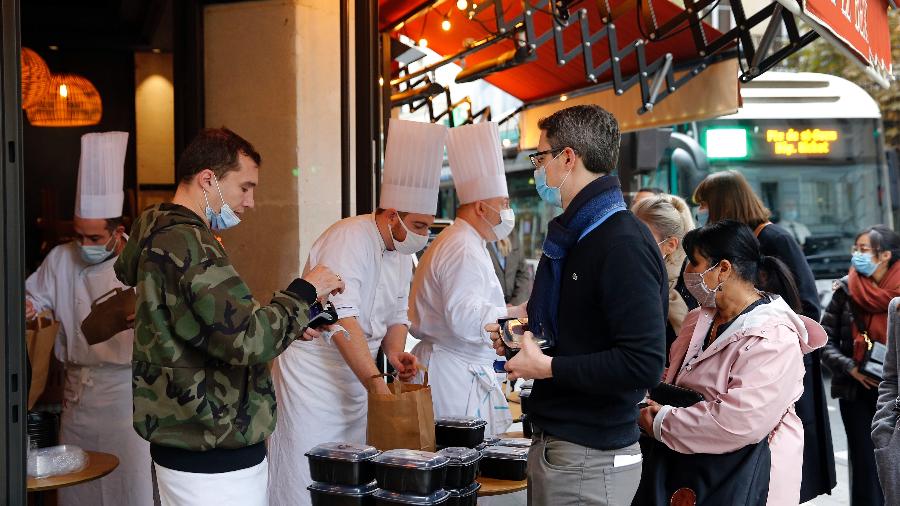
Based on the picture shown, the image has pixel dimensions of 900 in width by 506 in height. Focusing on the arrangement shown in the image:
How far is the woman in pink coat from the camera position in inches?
135

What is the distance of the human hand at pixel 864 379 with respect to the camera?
19.2ft

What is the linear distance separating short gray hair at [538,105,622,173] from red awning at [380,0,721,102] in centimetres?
419

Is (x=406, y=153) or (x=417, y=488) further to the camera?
(x=406, y=153)

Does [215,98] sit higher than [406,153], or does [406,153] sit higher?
[215,98]

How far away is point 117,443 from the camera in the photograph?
16.1 feet

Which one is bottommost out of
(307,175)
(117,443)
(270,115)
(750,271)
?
(117,443)

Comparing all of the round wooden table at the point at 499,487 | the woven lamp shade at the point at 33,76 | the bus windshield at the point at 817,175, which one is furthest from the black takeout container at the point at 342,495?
the bus windshield at the point at 817,175

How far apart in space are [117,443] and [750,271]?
3.09 m

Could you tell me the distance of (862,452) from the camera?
588 centimetres

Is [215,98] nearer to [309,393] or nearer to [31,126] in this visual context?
[309,393]

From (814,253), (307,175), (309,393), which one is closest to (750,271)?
Answer: (309,393)

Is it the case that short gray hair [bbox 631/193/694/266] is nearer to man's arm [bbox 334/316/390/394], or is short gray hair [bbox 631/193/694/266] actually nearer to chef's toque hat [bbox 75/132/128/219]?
man's arm [bbox 334/316/390/394]

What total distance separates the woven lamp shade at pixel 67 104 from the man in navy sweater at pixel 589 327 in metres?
7.11

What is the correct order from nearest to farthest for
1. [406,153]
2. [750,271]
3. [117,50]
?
[750,271] → [406,153] → [117,50]
